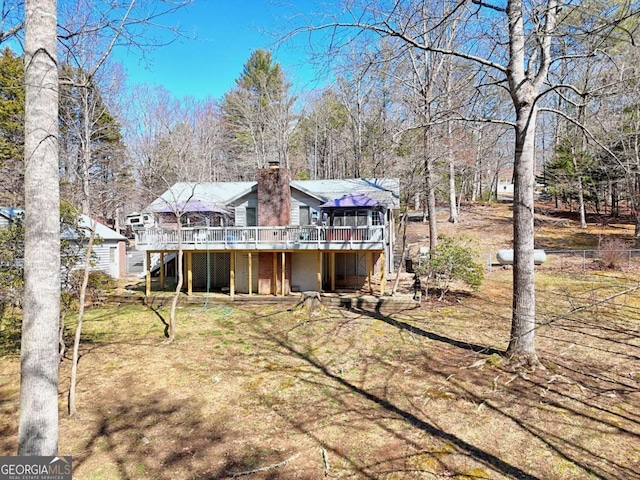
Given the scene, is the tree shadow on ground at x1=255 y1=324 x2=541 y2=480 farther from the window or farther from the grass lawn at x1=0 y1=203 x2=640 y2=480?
the window

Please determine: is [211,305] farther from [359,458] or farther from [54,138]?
[54,138]

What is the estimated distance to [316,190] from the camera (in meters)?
17.9

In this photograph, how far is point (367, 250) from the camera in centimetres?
1396

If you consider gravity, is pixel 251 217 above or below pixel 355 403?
above

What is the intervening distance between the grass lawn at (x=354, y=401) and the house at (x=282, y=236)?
4023mm

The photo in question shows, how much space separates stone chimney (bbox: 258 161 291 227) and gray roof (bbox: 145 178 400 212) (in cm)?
60

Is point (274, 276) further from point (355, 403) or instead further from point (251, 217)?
point (355, 403)

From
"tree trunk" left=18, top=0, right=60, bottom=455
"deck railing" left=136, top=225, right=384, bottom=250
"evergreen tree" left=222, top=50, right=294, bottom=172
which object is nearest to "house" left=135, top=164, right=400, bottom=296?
"deck railing" left=136, top=225, right=384, bottom=250

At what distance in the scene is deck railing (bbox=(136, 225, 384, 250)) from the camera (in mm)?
13945

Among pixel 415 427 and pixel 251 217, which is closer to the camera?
pixel 415 427

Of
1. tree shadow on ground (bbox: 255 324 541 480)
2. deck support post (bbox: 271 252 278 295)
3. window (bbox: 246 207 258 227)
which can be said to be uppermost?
window (bbox: 246 207 258 227)

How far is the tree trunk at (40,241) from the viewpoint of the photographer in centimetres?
285

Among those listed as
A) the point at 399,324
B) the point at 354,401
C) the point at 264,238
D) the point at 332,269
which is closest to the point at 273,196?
the point at 264,238

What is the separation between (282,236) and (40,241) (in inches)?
452
